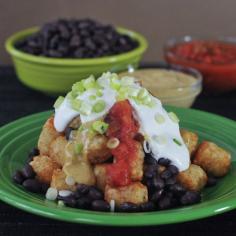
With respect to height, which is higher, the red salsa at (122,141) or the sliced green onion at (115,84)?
the sliced green onion at (115,84)

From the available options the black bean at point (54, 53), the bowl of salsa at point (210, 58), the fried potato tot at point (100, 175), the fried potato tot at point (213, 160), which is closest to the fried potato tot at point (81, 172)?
the fried potato tot at point (100, 175)

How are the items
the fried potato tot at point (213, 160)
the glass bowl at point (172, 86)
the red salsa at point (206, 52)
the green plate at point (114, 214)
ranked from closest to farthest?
the green plate at point (114, 214) → the fried potato tot at point (213, 160) → the glass bowl at point (172, 86) → the red salsa at point (206, 52)

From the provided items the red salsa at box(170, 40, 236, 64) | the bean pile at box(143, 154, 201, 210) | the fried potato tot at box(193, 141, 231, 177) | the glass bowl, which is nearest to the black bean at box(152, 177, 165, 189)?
the bean pile at box(143, 154, 201, 210)

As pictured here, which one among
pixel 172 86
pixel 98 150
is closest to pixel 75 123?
pixel 98 150

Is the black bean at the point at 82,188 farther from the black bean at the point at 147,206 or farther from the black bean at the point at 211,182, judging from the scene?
the black bean at the point at 211,182

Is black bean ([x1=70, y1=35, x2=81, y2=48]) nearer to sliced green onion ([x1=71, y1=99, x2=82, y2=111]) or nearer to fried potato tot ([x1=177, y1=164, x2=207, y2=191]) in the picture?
sliced green onion ([x1=71, y1=99, x2=82, y2=111])

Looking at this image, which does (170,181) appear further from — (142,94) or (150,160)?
(142,94)
